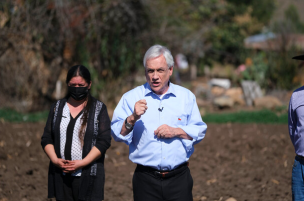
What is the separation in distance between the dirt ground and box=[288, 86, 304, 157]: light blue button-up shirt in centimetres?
224

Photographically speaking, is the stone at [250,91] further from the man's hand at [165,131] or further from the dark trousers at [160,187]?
the man's hand at [165,131]

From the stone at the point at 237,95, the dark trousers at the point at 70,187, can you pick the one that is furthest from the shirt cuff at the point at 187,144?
the stone at the point at 237,95

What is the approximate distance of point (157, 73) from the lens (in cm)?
316

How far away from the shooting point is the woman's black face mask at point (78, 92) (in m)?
3.46

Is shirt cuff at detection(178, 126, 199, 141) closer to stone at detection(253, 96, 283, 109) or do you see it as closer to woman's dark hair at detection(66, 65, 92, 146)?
woman's dark hair at detection(66, 65, 92, 146)

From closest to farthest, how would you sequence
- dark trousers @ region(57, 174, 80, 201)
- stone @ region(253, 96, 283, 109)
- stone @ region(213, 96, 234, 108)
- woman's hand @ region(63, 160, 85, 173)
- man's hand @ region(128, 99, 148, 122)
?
man's hand @ region(128, 99, 148, 122), woman's hand @ region(63, 160, 85, 173), dark trousers @ region(57, 174, 80, 201), stone @ region(253, 96, 283, 109), stone @ region(213, 96, 234, 108)

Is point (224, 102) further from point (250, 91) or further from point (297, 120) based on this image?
point (297, 120)

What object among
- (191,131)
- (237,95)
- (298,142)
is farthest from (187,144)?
(237,95)

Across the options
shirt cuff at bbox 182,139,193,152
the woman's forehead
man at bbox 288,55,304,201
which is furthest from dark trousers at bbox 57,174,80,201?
man at bbox 288,55,304,201

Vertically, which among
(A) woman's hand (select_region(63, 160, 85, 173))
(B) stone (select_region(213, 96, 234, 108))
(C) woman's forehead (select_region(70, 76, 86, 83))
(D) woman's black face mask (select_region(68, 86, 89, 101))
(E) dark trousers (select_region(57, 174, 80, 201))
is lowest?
(E) dark trousers (select_region(57, 174, 80, 201))

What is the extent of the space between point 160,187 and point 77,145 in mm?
806

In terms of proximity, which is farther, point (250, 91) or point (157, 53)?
point (250, 91)

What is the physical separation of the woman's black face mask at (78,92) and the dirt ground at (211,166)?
2230 millimetres

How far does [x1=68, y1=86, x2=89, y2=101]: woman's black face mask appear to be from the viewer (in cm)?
346
